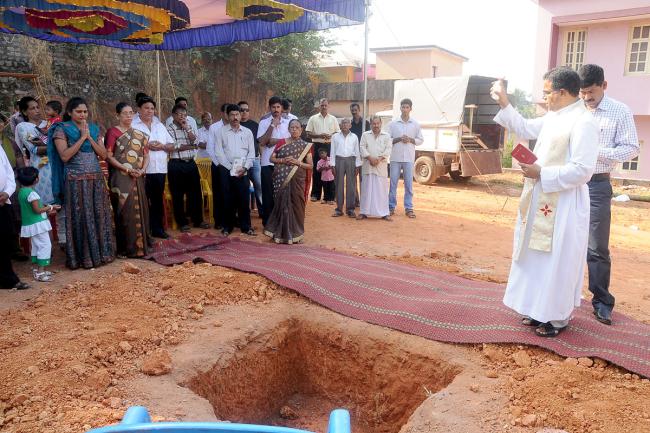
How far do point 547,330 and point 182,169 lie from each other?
5.04 m

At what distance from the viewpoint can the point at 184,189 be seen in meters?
7.00

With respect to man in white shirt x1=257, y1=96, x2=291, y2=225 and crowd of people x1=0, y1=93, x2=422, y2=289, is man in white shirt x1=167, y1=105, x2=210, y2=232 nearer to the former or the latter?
crowd of people x1=0, y1=93, x2=422, y2=289

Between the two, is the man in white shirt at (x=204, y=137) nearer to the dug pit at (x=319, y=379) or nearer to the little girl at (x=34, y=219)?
the little girl at (x=34, y=219)

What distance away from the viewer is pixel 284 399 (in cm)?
424

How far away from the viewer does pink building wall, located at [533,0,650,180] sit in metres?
13.1

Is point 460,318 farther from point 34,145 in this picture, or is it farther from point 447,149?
point 447,149

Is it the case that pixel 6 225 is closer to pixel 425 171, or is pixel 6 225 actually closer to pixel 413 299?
pixel 413 299

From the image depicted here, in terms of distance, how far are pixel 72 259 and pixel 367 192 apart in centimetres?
463

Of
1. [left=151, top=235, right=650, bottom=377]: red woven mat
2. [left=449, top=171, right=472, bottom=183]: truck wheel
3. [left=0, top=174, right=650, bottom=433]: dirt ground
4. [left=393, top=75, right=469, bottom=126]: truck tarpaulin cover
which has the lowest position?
[left=0, top=174, right=650, bottom=433]: dirt ground

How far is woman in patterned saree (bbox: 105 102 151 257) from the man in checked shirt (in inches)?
174

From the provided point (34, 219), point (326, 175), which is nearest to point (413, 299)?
point (34, 219)

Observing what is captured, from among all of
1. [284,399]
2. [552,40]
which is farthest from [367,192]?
[552,40]

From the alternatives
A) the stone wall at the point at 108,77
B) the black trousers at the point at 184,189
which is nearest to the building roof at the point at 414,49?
the stone wall at the point at 108,77

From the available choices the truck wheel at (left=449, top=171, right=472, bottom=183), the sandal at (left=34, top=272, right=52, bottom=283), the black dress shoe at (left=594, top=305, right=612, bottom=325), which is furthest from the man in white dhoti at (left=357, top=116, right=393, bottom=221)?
the truck wheel at (left=449, top=171, right=472, bottom=183)
